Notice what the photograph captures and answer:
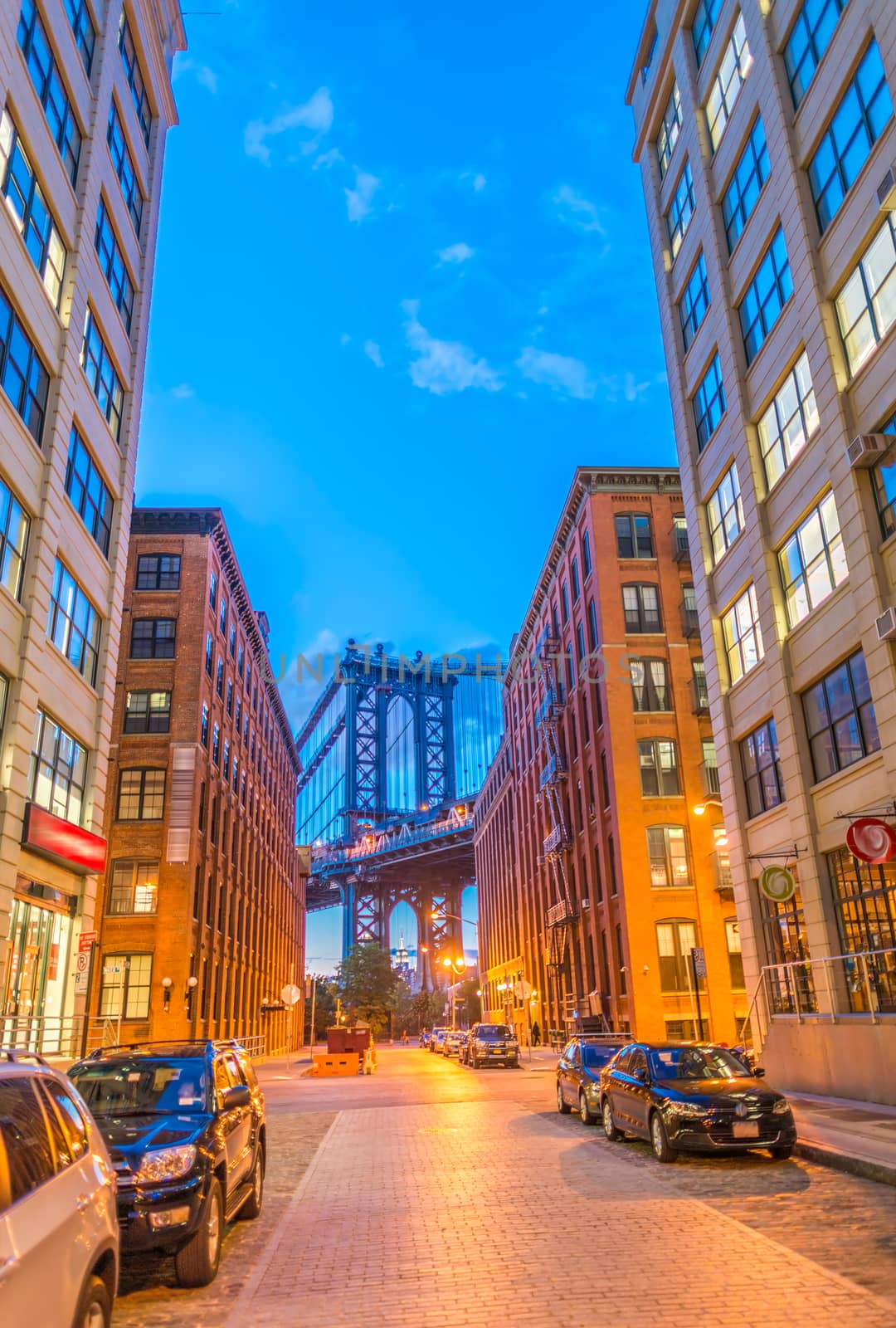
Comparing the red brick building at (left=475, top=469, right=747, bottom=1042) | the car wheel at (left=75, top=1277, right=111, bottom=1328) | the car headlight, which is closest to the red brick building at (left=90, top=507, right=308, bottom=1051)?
the red brick building at (left=475, top=469, right=747, bottom=1042)

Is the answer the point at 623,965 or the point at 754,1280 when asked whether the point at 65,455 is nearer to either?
the point at 754,1280

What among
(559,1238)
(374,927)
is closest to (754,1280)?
(559,1238)

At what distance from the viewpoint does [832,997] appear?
20.6 meters

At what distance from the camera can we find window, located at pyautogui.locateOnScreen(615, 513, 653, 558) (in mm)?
47719

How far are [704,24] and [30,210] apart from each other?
19.5 m

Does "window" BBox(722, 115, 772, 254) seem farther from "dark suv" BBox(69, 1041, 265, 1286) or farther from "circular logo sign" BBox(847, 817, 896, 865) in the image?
"dark suv" BBox(69, 1041, 265, 1286)

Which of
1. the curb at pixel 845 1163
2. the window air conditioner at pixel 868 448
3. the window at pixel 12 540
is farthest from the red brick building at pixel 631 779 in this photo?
the window at pixel 12 540

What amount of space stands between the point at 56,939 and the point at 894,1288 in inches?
844

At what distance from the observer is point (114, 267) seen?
2948cm

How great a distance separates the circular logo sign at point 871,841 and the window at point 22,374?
18.0m

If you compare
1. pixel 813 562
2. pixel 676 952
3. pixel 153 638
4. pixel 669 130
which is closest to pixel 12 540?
pixel 813 562

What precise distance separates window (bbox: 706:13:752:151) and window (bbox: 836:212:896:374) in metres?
8.98

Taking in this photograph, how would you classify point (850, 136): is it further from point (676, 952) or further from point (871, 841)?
point (676, 952)

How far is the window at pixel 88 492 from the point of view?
25.6 metres
